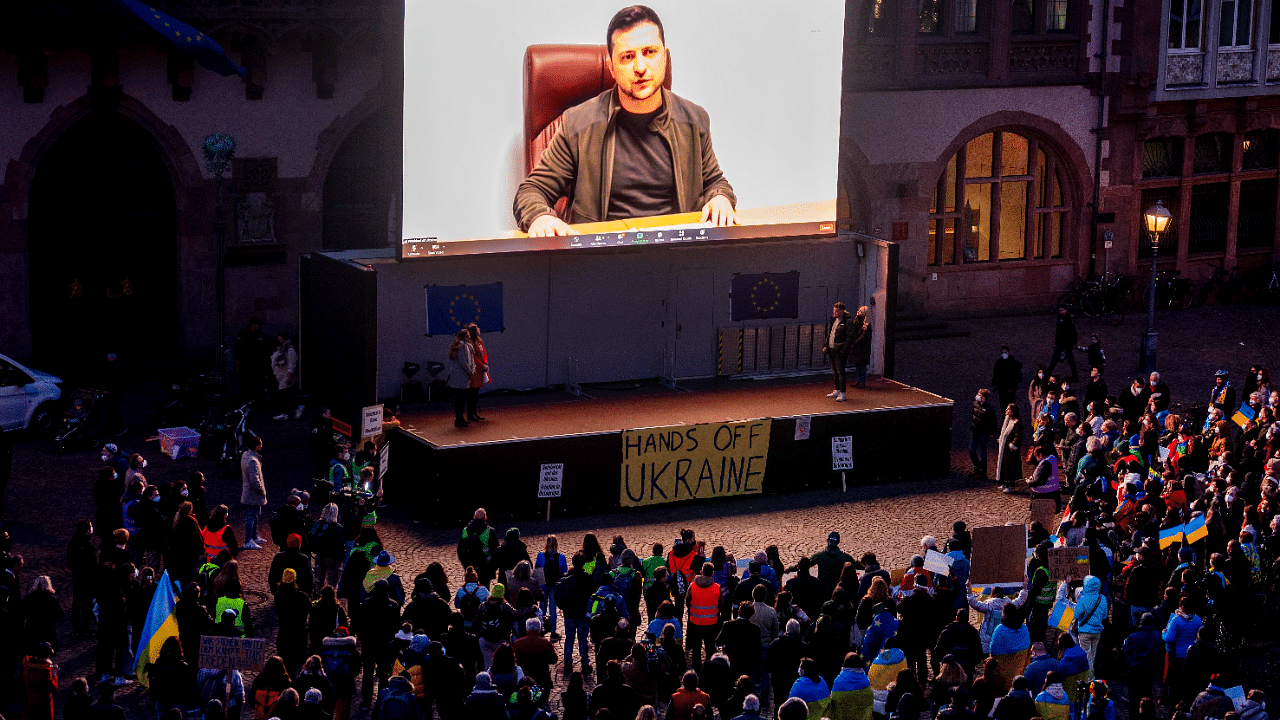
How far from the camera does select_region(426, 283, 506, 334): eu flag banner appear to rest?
2781 cm

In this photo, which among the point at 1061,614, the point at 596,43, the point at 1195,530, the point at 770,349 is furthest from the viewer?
the point at 770,349

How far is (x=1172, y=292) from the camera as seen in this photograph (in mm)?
41000

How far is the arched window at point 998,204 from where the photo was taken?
131 feet

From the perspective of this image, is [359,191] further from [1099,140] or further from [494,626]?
[494,626]

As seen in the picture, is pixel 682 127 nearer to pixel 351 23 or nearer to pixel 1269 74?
pixel 351 23

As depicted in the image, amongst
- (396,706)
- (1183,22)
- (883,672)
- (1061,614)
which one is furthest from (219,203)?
(1183,22)

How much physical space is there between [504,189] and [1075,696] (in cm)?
1275

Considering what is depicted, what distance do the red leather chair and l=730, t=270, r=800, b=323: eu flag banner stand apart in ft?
14.0

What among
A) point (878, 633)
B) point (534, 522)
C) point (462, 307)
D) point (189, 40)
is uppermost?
point (189, 40)

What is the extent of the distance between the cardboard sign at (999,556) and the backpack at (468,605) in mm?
5657

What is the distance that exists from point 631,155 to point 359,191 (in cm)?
934

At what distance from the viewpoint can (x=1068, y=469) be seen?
84.6 ft

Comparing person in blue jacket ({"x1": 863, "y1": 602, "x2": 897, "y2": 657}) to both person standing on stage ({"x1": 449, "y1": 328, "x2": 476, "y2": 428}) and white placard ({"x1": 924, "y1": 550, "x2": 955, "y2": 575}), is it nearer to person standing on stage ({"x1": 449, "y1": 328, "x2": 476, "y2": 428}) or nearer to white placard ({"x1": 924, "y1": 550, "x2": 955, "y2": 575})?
white placard ({"x1": 924, "y1": 550, "x2": 955, "y2": 575})

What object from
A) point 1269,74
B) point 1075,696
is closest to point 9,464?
point 1075,696
